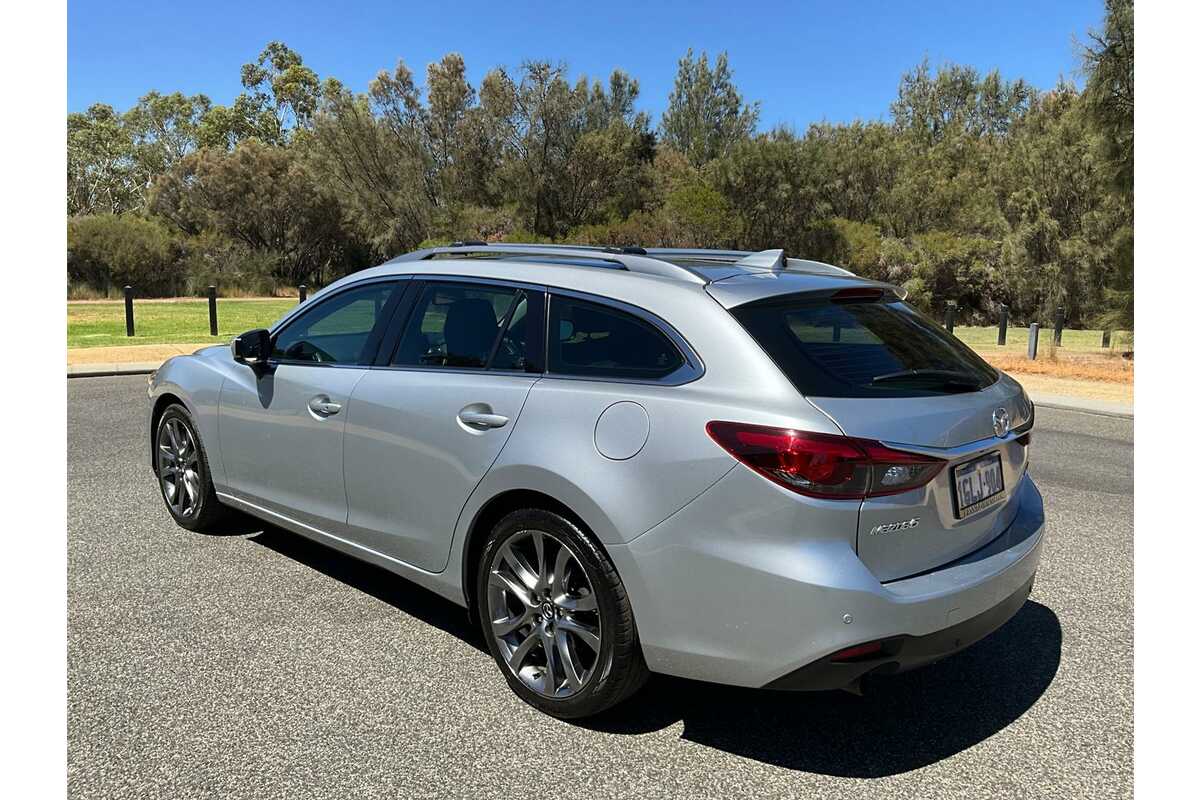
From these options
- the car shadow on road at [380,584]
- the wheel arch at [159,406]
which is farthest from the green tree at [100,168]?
the car shadow on road at [380,584]

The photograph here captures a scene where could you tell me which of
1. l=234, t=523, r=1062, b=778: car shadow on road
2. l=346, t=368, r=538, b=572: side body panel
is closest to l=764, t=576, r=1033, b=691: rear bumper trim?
l=234, t=523, r=1062, b=778: car shadow on road

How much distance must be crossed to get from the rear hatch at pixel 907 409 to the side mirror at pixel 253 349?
2720mm

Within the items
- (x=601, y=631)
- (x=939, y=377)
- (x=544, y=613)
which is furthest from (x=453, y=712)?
(x=939, y=377)

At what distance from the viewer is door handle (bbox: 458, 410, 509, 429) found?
11.4 feet

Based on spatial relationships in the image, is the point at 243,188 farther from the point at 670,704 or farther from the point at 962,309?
the point at 670,704

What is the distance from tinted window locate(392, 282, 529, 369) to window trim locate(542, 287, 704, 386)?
17cm

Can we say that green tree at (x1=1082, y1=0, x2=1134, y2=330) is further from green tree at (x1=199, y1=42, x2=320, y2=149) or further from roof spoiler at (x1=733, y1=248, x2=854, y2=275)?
green tree at (x1=199, y1=42, x2=320, y2=149)

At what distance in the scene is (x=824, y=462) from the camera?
9.11ft

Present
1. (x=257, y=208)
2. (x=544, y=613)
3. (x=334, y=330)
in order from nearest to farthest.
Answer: (x=544, y=613) < (x=334, y=330) < (x=257, y=208)

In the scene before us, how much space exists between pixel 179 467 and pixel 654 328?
3.65 m

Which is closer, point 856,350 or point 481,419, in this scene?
point 856,350

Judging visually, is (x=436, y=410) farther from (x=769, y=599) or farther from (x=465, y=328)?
(x=769, y=599)

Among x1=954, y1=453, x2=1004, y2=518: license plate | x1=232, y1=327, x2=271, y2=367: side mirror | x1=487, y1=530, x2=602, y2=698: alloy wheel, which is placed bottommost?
x1=487, y1=530, x2=602, y2=698: alloy wheel

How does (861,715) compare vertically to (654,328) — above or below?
below
